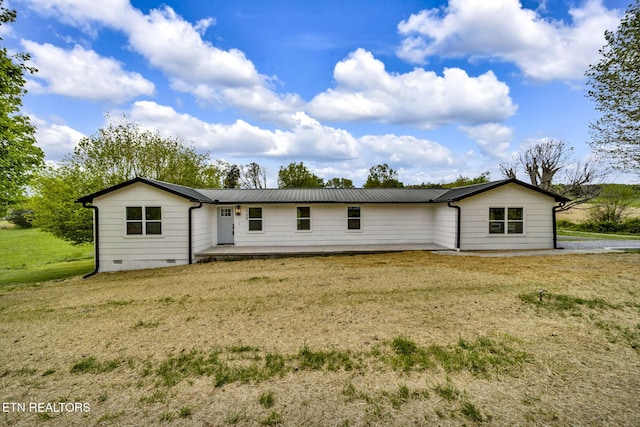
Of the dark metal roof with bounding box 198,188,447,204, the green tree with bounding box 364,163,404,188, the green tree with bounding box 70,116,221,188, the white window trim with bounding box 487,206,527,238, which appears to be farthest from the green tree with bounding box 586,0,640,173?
the green tree with bounding box 364,163,404,188

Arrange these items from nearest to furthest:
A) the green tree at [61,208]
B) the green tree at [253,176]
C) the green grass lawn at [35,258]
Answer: the green grass lawn at [35,258], the green tree at [61,208], the green tree at [253,176]

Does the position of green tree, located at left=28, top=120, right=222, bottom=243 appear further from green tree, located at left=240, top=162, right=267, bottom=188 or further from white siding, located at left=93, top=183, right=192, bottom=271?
green tree, located at left=240, top=162, right=267, bottom=188

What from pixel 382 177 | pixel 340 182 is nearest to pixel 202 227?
pixel 340 182

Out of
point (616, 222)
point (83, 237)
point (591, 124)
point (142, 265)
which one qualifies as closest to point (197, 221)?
point (142, 265)

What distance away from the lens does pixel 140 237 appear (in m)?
11.6

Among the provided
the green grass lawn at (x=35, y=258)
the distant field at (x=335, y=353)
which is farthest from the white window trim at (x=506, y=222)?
the green grass lawn at (x=35, y=258)

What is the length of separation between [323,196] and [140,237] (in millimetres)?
7996

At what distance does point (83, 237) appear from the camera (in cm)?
1514

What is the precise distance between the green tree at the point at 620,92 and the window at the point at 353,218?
10.3 m

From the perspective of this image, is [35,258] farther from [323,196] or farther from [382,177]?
[382,177]

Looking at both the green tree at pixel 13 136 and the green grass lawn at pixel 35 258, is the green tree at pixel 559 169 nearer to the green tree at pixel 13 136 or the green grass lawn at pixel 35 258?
the green tree at pixel 13 136

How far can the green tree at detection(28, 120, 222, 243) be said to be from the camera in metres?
14.5

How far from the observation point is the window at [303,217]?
555 inches

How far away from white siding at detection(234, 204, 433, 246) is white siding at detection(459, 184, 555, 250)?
2159 mm
